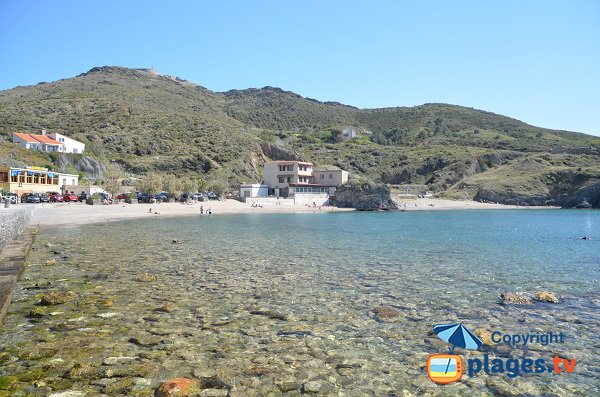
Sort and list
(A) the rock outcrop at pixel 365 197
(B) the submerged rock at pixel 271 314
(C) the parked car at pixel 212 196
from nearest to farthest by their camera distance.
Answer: (B) the submerged rock at pixel 271 314
(C) the parked car at pixel 212 196
(A) the rock outcrop at pixel 365 197

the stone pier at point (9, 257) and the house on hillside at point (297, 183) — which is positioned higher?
the house on hillside at point (297, 183)

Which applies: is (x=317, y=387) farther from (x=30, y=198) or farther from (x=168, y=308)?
(x=30, y=198)

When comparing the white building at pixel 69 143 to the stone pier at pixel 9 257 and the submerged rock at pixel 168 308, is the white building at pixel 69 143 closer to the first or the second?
the stone pier at pixel 9 257

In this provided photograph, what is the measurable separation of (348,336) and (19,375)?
20.1ft

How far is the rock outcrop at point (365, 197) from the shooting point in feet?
276

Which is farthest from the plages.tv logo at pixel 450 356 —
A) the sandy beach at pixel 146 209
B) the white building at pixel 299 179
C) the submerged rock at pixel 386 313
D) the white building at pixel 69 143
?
the white building at pixel 69 143

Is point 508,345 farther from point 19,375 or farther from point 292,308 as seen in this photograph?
point 19,375

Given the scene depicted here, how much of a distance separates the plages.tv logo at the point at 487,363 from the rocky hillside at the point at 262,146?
74.9 m

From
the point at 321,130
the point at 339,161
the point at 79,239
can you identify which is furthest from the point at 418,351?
the point at 321,130

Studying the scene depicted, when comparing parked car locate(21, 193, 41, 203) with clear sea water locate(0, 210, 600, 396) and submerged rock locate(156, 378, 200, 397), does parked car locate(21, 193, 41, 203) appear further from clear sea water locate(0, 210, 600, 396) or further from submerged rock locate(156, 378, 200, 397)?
submerged rock locate(156, 378, 200, 397)

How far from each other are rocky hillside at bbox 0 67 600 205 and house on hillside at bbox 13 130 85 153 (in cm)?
354

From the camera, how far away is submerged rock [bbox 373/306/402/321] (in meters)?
9.96

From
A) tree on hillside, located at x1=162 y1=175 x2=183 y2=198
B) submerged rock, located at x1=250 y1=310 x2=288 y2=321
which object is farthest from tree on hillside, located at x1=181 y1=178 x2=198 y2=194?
submerged rock, located at x1=250 y1=310 x2=288 y2=321

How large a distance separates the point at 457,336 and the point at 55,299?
10.3 meters
